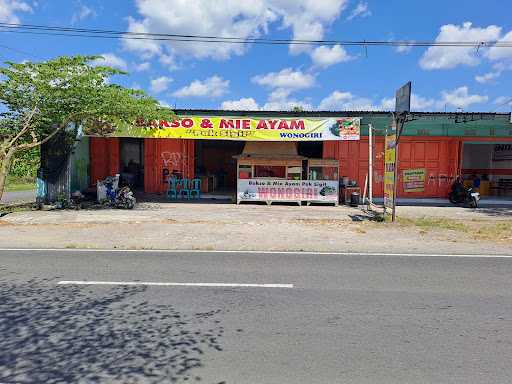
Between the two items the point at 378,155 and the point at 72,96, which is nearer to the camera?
the point at 72,96

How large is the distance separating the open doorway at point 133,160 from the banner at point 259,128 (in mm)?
4834

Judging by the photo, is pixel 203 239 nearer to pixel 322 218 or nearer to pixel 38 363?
pixel 322 218

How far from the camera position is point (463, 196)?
18.9 metres

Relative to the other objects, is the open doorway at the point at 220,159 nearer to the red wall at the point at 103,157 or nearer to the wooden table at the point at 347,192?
the red wall at the point at 103,157

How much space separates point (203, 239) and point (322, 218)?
5138 mm

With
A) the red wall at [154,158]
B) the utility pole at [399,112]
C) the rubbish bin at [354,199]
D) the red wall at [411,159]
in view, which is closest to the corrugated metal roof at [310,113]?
the red wall at [411,159]

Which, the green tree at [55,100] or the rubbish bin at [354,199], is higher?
the green tree at [55,100]

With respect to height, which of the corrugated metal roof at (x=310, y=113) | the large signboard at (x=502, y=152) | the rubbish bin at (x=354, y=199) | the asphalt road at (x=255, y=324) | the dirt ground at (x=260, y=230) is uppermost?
the corrugated metal roof at (x=310, y=113)

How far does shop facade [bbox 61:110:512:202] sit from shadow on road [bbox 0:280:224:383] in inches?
506

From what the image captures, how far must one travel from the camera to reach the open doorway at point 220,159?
83.9 feet

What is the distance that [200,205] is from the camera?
17.8 meters

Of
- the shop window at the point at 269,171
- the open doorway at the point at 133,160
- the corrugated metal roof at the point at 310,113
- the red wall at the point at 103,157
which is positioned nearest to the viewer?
the corrugated metal roof at the point at 310,113

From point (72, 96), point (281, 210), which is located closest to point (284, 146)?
point (281, 210)

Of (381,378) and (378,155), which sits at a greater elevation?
(378,155)
